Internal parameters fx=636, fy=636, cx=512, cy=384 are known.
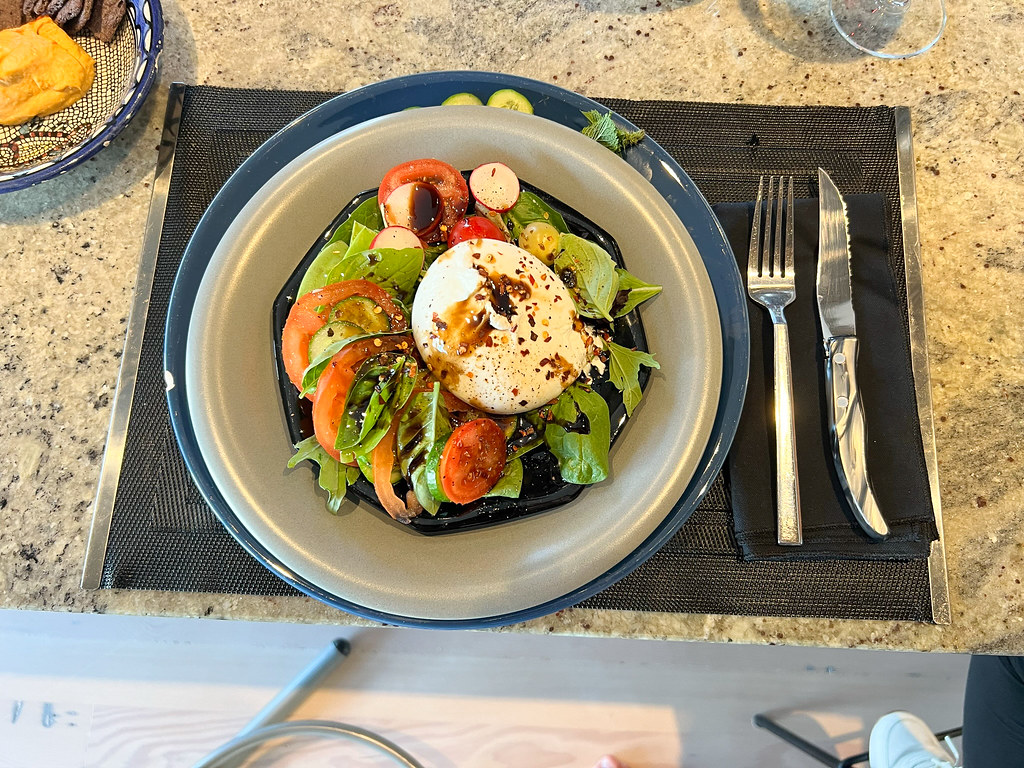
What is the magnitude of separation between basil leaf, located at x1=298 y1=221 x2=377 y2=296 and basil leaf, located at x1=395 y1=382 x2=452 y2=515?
31 centimetres

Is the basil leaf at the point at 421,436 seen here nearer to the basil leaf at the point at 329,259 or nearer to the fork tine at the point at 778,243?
the basil leaf at the point at 329,259

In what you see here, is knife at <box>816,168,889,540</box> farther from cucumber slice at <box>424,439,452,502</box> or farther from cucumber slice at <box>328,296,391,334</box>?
cucumber slice at <box>328,296,391,334</box>

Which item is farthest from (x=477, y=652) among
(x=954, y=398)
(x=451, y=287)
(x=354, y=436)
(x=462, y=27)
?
(x=462, y=27)

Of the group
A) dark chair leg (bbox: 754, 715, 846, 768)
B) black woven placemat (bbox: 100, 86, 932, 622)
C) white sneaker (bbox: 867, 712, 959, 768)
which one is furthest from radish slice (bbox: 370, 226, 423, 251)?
white sneaker (bbox: 867, 712, 959, 768)

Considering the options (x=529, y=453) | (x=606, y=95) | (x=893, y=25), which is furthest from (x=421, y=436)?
(x=893, y=25)

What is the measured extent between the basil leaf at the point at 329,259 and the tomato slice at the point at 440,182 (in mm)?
76

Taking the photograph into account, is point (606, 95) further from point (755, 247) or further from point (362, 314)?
point (362, 314)

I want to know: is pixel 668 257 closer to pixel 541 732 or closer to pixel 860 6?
pixel 860 6

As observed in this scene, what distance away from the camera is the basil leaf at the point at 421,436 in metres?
1.11

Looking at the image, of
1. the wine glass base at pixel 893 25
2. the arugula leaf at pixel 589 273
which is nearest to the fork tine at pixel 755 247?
the arugula leaf at pixel 589 273

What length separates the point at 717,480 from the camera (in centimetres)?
130

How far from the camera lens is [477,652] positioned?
6.37 feet

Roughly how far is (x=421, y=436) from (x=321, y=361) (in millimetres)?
216

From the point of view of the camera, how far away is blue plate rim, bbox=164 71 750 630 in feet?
3.77
